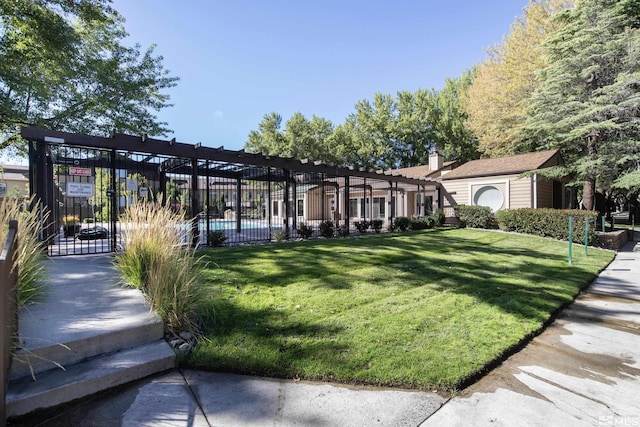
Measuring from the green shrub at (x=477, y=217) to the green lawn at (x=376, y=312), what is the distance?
297 inches

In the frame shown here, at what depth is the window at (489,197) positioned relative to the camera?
15.9 meters

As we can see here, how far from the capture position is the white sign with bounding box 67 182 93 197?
6.70m

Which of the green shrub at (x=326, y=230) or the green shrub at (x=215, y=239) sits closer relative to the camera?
the green shrub at (x=215, y=239)

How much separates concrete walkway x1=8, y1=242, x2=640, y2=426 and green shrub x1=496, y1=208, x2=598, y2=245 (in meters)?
9.83

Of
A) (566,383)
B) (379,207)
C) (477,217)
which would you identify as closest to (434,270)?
(566,383)

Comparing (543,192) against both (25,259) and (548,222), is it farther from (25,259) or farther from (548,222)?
(25,259)

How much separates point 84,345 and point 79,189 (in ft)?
18.7

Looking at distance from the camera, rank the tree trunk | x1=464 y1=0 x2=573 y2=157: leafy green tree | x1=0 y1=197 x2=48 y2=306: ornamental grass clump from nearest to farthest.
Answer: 1. x1=0 y1=197 x2=48 y2=306: ornamental grass clump
2. the tree trunk
3. x1=464 y1=0 x2=573 y2=157: leafy green tree

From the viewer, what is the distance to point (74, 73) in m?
11.9

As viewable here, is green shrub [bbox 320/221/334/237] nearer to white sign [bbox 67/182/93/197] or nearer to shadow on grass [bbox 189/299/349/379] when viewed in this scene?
white sign [bbox 67/182/93/197]

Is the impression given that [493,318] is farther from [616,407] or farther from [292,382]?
[292,382]

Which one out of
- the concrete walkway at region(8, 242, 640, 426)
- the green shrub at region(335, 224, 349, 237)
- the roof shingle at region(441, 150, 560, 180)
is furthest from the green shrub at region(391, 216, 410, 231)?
the concrete walkway at region(8, 242, 640, 426)

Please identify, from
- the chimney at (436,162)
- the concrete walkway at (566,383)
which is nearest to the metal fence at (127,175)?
the chimney at (436,162)

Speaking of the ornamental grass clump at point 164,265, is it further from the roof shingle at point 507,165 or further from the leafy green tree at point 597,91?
the roof shingle at point 507,165
